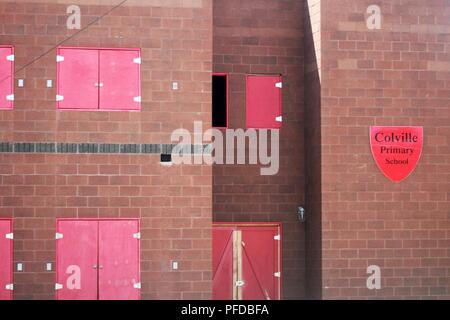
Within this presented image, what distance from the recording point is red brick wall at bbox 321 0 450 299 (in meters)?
16.8

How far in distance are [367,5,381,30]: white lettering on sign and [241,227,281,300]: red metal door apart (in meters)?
4.25

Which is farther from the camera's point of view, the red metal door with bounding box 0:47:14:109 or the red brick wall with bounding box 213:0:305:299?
the red brick wall with bounding box 213:0:305:299

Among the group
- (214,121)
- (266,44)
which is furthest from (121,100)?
(266,44)

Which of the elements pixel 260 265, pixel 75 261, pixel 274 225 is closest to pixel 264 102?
pixel 274 225

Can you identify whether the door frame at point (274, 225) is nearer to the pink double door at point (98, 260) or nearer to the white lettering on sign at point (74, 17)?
the pink double door at point (98, 260)

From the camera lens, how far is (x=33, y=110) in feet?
52.2

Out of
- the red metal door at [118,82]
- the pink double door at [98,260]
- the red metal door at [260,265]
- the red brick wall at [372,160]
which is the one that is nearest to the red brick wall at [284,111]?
the red metal door at [260,265]

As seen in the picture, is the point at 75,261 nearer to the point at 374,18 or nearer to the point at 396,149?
the point at 396,149

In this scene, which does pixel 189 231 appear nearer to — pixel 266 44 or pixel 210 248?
pixel 210 248

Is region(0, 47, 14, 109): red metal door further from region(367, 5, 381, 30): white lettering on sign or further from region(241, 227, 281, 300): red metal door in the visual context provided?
region(367, 5, 381, 30): white lettering on sign

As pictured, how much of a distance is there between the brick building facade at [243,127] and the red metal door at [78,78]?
14cm

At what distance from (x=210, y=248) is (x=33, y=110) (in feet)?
12.4

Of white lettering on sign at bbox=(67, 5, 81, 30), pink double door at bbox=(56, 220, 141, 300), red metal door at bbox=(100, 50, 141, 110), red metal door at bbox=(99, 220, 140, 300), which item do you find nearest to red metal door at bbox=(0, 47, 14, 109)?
white lettering on sign at bbox=(67, 5, 81, 30)
